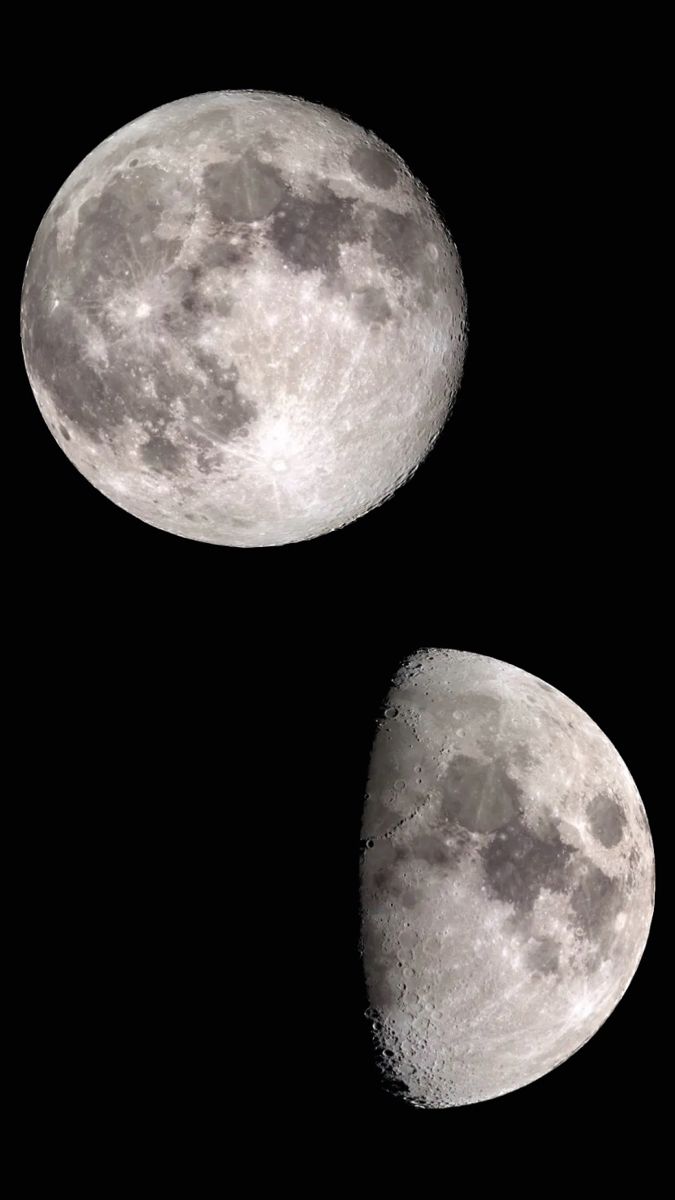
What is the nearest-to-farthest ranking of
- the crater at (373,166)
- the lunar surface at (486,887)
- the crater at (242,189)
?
the lunar surface at (486,887), the crater at (242,189), the crater at (373,166)

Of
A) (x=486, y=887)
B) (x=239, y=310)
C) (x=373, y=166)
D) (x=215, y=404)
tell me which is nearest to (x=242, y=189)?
(x=239, y=310)

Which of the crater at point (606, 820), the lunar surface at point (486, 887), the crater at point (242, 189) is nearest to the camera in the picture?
the lunar surface at point (486, 887)

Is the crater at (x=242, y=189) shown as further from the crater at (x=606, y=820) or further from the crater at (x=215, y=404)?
the crater at (x=606, y=820)

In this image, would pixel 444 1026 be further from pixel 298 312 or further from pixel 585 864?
pixel 298 312

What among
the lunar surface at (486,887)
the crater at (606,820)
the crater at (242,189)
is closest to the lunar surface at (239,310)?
the crater at (242,189)

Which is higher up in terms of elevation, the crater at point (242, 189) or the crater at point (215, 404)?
the crater at point (242, 189)

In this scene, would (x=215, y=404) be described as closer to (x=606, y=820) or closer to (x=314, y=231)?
(x=314, y=231)
